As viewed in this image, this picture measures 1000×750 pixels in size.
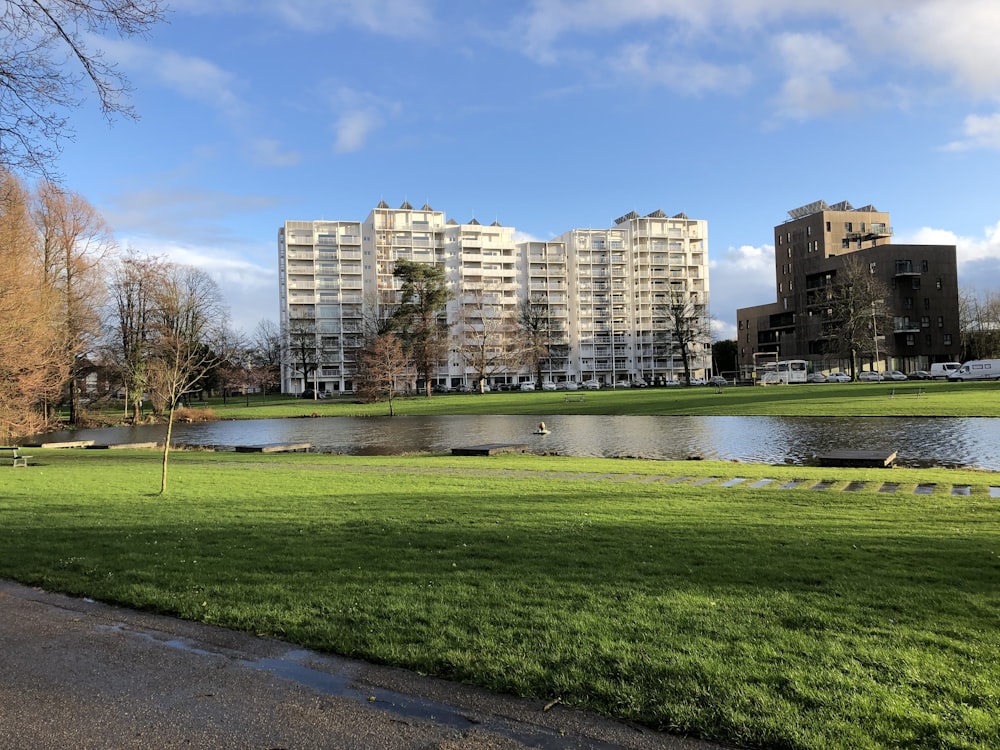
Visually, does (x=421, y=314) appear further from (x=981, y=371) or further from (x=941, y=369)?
(x=941, y=369)

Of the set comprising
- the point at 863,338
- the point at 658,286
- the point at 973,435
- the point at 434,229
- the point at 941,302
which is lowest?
the point at 973,435

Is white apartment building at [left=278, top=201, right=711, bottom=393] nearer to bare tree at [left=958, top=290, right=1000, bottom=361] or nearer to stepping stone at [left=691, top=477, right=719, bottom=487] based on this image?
bare tree at [left=958, top=290, right=1000, bottom=361]

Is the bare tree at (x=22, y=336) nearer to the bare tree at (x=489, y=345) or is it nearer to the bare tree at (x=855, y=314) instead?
the bare tree at (x=489, y=345)

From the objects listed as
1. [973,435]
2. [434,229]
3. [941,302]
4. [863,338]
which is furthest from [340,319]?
[973,435]

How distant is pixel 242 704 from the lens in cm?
410

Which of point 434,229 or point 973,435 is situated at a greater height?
point 434,229

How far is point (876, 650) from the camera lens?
4.49 metres

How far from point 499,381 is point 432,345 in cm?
4710

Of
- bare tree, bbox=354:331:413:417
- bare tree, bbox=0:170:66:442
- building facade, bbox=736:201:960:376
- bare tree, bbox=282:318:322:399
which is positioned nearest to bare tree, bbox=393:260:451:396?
bare tree, bbox=354:331:413:417

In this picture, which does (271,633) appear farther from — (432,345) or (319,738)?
(432,345)

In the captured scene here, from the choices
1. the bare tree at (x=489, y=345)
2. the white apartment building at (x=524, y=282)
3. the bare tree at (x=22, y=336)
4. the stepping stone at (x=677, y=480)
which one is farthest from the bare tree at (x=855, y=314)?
the bare tree at (x=22, y=336)

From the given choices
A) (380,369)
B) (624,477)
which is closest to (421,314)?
(380,369)

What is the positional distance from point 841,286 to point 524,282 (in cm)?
7238

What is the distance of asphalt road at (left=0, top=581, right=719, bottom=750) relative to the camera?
144 inches
